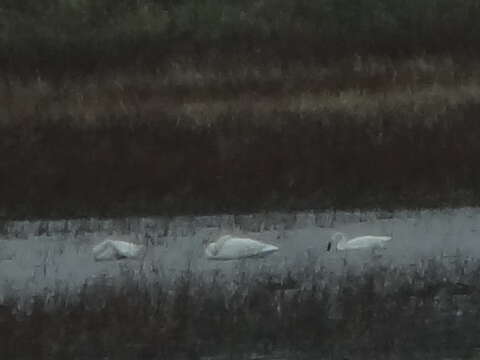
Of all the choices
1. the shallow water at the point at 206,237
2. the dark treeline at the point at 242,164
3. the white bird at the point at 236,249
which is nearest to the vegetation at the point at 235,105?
the dark treeline at the point at 242,164

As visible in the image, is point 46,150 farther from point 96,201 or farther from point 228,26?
point 228,26

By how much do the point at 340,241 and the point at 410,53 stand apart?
7751 millimetres

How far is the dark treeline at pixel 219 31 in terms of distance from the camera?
17.4 metres

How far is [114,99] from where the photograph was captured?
15273 mm

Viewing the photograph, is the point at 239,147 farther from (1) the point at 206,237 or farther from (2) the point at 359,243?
(2) the point at 359,243

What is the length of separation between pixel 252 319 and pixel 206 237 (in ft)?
11.2

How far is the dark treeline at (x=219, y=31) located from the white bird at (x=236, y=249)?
289 inches

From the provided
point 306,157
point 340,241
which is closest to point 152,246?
point 340,241

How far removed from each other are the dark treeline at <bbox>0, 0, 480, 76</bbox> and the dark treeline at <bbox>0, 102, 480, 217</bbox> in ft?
11.3

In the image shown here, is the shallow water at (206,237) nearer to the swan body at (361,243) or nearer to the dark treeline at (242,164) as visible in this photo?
the swan body at (361,243)

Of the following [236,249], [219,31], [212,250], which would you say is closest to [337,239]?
[236,249]

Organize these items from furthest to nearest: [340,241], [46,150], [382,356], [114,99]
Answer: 1. [114,99]
2. [46,150]
3. [340,241]
4. [382,356]

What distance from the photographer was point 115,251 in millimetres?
10109

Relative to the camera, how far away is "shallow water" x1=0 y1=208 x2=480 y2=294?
9.70 meters
